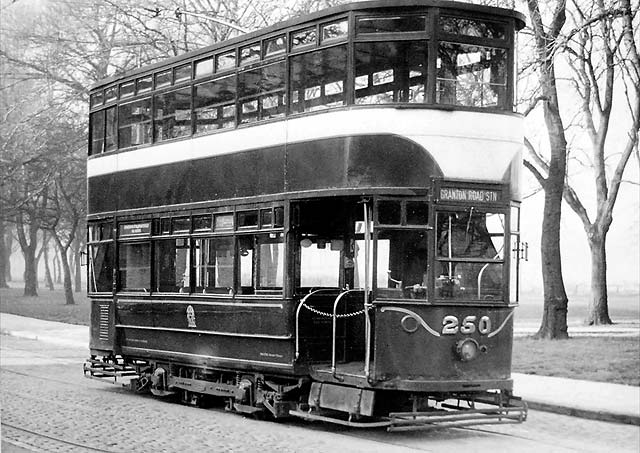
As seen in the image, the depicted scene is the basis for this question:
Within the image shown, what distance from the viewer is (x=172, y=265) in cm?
1419

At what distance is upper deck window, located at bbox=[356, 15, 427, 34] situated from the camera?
36.7 feet


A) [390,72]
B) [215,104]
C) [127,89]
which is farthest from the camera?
[127,89]

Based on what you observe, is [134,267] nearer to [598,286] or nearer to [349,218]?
[349,218]

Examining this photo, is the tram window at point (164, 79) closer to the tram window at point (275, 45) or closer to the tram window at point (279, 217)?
the tram window at point (275, 45)

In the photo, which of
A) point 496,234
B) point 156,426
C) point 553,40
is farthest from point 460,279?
point 553,40

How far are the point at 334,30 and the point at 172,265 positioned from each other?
432 cm

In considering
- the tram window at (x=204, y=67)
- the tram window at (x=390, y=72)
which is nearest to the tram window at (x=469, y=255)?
the tram window at (x=390, y=72)

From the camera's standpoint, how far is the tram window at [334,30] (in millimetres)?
11453

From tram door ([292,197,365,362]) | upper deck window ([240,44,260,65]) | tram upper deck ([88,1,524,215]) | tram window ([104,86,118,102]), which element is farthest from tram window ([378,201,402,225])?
tram window ([104,86,118,102])

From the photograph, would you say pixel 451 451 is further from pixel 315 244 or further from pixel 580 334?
pixel 580 334

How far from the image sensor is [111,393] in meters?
15.4

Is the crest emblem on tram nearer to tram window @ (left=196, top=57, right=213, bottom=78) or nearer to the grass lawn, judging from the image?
tram window @ (left=196, top=57, right=213, bottom=78)

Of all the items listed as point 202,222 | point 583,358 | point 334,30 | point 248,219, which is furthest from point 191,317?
point 583,358

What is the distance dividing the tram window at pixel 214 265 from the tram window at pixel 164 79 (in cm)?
231
